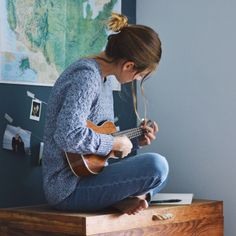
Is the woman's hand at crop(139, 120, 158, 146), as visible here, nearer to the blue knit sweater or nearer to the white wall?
the blue knit sweater

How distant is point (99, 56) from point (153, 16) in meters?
0.90

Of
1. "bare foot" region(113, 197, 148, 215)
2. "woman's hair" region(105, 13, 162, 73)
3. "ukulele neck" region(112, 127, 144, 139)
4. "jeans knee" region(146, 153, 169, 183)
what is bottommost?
"bare foot" region(113, 197, 148, 215)

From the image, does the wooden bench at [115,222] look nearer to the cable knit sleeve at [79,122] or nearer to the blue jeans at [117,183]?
the blue jeans at [117,183]

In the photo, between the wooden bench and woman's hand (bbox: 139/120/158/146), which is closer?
the wooden bench

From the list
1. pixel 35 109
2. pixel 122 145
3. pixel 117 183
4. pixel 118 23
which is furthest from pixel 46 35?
pixel 117 183

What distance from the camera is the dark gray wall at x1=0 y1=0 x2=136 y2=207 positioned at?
2.41 meters

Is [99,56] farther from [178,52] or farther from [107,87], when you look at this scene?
[178,52]

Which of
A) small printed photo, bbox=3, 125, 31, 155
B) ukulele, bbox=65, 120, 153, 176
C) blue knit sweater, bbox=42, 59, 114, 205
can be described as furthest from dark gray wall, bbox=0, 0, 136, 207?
ukulele, bbox=65, 120, 153, 176

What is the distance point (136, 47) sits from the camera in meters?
2.15

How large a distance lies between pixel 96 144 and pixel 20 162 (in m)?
0.55

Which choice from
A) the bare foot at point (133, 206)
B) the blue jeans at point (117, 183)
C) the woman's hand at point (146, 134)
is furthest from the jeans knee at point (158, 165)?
the woman's hand at point (146, 134)

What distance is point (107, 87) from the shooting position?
236 cm

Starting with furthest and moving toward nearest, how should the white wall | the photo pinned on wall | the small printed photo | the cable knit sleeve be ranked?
the white wall → the photo pinned on wall → the small printed photo → the cable knit sleeve

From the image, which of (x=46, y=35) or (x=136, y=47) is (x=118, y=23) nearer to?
(x=136, y=47)
